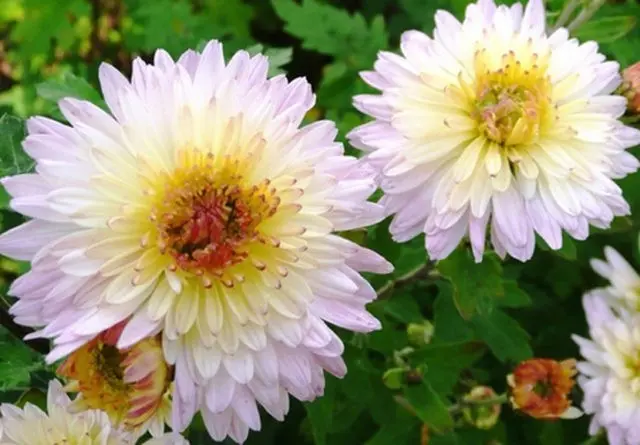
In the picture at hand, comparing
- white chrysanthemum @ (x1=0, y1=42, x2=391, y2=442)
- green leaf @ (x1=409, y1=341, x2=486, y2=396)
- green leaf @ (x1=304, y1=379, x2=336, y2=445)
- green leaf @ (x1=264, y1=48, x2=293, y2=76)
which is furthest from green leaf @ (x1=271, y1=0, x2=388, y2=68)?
white chrysanthemum @ (x1=0, y1=42, x2=391, y2=442)

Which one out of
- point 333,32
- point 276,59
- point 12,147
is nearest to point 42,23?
point 333,32

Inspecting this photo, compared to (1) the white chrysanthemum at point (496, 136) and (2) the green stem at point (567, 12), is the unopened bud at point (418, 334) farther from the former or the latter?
(2) the green stem at point (567, 12)

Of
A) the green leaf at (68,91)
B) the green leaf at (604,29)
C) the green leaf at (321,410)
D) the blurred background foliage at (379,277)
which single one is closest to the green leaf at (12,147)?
the blurred background foliage at (379,277)

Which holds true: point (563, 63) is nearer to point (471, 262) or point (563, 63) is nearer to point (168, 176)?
point (471, 262)

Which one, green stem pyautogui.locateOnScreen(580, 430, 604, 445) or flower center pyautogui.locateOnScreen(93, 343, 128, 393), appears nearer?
flower center pyautogui.locateOnScreen(93, 343, 128, 393)

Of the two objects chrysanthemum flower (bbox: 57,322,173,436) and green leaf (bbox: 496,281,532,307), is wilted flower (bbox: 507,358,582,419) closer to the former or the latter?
green leaf (bbox: 496,281,532,307)

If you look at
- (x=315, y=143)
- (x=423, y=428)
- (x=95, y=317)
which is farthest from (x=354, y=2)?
(x=95, y=317)
